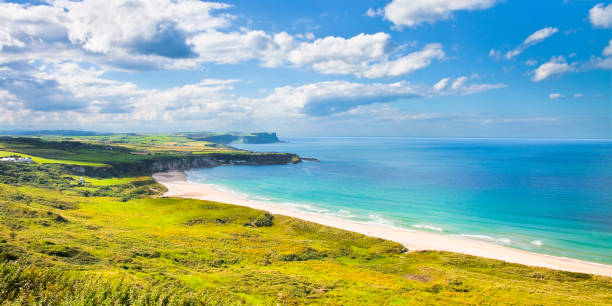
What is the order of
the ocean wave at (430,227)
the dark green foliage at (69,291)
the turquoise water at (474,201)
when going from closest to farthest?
the dark green foliage at (69,291) → the turquoise water at (474,201) → the ocean wave at (430,227)

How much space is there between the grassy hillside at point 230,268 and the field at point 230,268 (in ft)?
0.42

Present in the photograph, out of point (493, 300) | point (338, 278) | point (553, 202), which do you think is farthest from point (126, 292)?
point (553, 202)

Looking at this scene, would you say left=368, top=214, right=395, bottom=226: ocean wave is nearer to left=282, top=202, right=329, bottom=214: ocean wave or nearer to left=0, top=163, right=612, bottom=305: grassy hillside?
left=282, top=202, right=329, bottom=214: ocean wave

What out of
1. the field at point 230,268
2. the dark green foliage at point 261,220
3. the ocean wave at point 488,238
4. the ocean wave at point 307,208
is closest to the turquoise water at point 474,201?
the ocean wave at point 488,238

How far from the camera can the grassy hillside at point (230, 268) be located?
69.4ft

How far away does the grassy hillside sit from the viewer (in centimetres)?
2114

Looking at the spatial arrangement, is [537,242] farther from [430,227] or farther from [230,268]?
[230,268]

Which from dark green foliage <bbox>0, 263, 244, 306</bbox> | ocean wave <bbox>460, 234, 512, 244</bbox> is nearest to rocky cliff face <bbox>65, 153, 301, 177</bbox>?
dark green foliage <bbox>0, 263, 244, 306</bbox>

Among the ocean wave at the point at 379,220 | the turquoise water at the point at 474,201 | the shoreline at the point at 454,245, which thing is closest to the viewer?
the shoreline at the point at 454,245

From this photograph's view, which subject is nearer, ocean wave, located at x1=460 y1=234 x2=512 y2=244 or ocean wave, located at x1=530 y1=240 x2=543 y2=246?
ocean wave, located at x1=530 y1=240 x2=543 y2=246

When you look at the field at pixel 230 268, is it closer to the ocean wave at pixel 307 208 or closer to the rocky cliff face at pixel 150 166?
the ocean wave at pixel 307 208

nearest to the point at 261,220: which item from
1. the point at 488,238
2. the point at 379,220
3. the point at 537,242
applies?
the point at 379,220

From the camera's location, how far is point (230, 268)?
1403 inches

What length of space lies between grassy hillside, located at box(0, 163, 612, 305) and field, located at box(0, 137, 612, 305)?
129 millimetres
